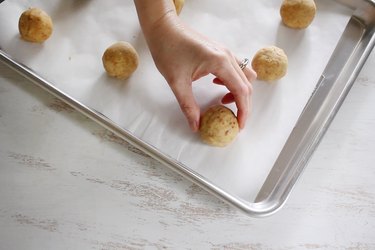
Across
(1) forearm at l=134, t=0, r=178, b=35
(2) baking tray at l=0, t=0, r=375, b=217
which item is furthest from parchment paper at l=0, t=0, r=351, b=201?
(1) forearm at l=134, t=0, r=178, b=35

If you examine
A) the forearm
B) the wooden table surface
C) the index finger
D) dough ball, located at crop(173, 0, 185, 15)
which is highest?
dough ball, located at crop(173, 0, 185, 15)

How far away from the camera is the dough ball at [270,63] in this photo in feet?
3.84

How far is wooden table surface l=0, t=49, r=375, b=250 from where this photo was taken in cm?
106

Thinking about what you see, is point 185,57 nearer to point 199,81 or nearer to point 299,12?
point 199,81

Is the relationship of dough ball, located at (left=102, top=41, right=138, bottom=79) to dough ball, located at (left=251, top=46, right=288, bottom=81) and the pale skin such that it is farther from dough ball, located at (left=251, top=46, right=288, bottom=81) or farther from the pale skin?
dough ball, located at (left=251, top=46, right=288, bottom=81)

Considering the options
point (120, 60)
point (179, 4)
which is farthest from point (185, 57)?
point (179, 4)

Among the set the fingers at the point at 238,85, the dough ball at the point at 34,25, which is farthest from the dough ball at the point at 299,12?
the dough ball at the point at 34,25

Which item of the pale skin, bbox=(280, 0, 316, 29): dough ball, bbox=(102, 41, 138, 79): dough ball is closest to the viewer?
the pale skin

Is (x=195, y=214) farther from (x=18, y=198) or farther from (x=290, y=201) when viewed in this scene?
(x=18, y=198)

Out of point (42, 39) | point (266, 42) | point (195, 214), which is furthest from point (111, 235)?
point (266, 42)

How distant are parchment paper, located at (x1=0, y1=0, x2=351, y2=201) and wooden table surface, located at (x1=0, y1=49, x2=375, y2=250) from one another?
2.6 inches

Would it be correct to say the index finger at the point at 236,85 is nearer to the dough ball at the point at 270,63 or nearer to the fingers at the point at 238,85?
the fingers at the point at 238,85

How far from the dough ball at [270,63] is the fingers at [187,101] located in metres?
0.24

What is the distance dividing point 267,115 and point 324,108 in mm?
161
